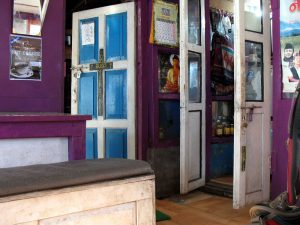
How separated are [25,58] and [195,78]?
2085 mm

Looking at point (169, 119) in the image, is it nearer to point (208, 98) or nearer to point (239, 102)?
point (208, 98)

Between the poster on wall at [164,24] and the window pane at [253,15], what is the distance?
95cm

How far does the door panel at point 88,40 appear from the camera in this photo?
13.8ft

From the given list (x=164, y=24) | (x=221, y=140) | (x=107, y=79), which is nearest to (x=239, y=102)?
(x=221, y=140)

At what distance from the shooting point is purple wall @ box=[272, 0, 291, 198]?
3.19 m

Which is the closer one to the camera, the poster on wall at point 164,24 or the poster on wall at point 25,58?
the poster on wall at point 25,58

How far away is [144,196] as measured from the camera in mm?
1813

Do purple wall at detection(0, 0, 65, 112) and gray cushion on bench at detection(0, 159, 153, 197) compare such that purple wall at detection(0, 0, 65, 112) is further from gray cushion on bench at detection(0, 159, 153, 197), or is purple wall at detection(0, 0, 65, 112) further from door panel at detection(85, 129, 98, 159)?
door panel at detection(85, 129, 98, 159)

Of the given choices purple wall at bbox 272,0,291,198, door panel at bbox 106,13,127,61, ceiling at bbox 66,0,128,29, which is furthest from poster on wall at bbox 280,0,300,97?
ceiling at bbox 66,0,128,29

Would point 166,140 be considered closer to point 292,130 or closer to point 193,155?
point 193,155

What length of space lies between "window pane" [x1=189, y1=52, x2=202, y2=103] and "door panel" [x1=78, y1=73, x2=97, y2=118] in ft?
3.86

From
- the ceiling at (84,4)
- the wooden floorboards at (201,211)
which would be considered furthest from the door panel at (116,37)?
the wooden floorboards at (201,211)

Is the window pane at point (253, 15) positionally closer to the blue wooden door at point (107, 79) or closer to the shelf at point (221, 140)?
the blue wooden door at point (107, 79)

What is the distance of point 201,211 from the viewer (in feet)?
10.8
